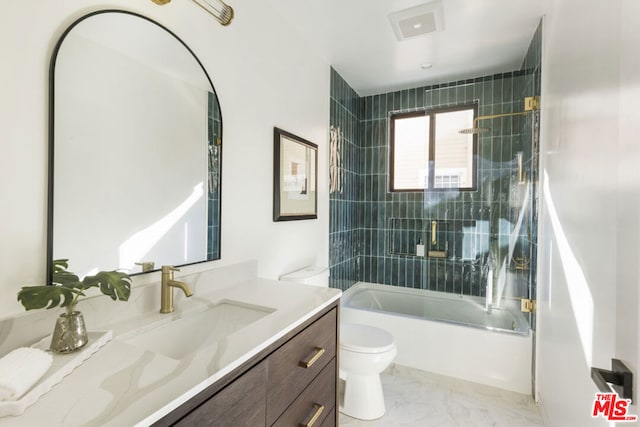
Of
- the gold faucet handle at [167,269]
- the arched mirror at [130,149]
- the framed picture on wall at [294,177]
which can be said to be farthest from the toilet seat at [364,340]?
the gold faucet handle at [167,269]

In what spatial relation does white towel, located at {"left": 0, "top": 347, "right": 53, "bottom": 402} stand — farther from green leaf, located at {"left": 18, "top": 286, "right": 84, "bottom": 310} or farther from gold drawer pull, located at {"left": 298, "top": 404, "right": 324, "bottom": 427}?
gold drawer pull, located at {"left": 298, "top": 404, "right": 324, "bottom": 427}

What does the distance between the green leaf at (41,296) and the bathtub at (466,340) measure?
222cm

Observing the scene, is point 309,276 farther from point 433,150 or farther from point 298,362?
point 433,150

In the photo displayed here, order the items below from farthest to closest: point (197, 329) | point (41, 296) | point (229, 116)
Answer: point (229, 116) < point (197, 329) < point (41, 296)

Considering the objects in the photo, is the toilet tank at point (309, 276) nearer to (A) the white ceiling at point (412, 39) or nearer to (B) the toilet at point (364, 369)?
(B) the toilet at point (364, 369)

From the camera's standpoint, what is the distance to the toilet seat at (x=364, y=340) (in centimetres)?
182

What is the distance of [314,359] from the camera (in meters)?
1.13

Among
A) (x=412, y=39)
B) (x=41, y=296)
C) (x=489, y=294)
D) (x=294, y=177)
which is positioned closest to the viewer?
(x=41, y=296)

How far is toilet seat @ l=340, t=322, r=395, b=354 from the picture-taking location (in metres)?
1.82

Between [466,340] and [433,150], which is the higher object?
[433,150]

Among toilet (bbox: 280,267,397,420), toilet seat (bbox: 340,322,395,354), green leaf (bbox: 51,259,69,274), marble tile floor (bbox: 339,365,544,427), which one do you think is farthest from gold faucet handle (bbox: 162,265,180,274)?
marble tile floor (bbox: 339,365,544,427)

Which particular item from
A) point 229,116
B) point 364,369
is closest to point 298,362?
point 364,369

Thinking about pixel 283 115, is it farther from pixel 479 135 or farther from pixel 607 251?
pixel 479 135

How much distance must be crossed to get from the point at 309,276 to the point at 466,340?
1305 millimetres
